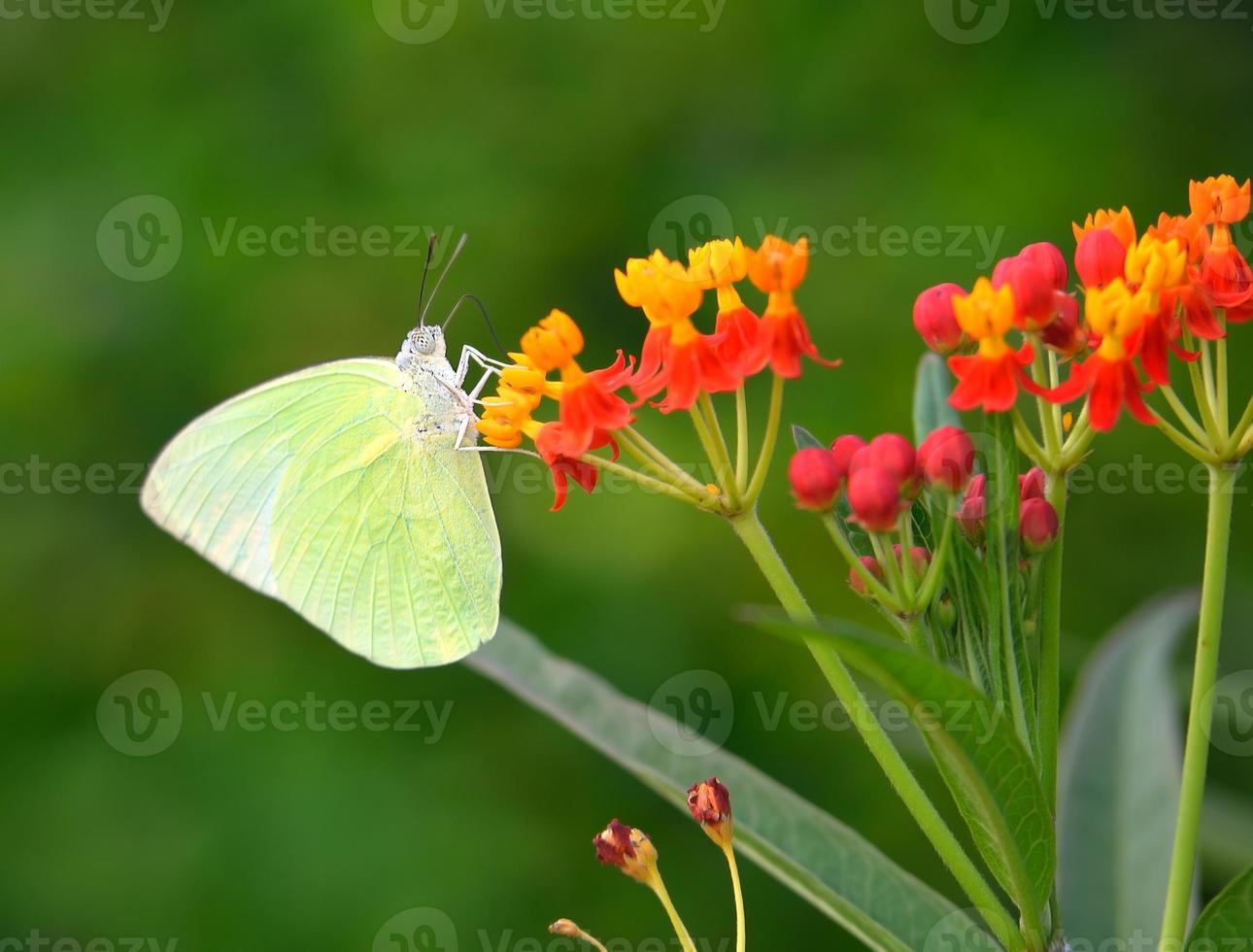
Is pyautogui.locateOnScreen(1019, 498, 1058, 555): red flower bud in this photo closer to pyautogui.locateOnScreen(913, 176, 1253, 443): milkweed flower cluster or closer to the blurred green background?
pyautogui.locateOnScreen(913, 176, 1253, 443): milkweed flower cluster

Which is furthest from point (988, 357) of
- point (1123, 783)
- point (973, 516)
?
point (1123, 783)

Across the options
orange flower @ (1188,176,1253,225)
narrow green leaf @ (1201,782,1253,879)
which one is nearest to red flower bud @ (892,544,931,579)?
orange flower @ (1188,176,1253,225)

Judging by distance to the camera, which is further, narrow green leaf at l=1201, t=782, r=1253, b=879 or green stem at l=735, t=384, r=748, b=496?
narrow green leaf at l=1201, t=782, r=1253, b=879

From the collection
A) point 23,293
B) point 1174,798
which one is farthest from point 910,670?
point 23,293

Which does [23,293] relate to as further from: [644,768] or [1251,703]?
[1251,703]

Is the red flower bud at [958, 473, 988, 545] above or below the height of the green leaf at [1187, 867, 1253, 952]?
above

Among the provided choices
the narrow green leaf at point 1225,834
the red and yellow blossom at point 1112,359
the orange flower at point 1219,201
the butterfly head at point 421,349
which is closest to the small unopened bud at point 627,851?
the red and yellow blossom at point 1112,359
